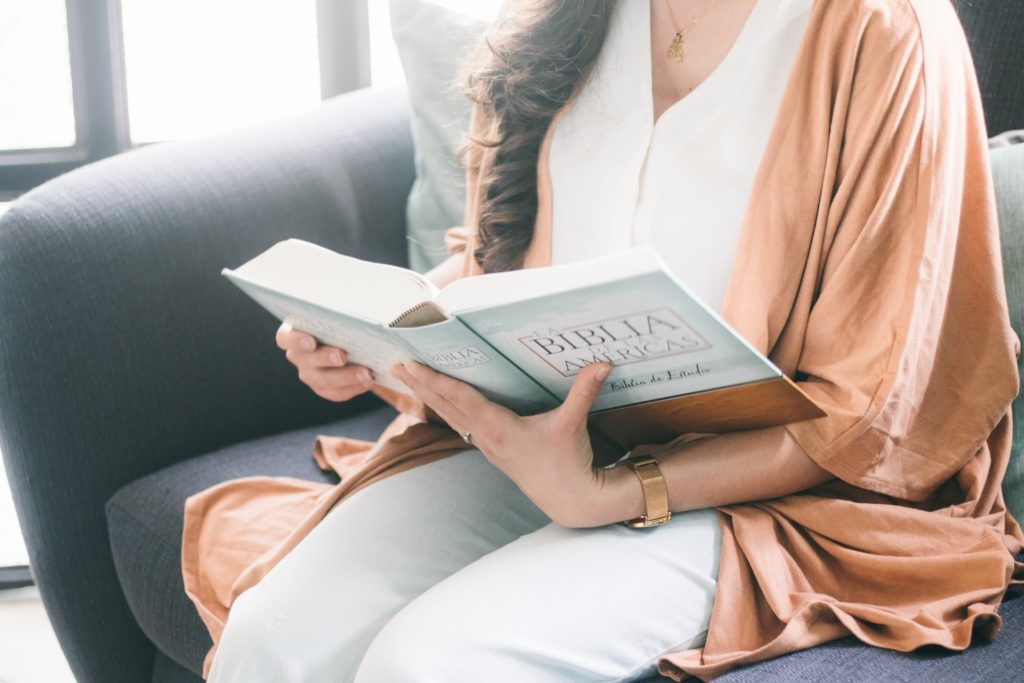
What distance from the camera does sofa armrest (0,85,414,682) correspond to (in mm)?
1341

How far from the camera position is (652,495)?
95 centimetres

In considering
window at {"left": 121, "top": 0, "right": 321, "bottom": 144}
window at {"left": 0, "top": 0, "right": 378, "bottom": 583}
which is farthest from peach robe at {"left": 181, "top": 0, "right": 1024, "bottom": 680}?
window at {"left": 121, "top": 0, "right": 321, "bottom": 144}

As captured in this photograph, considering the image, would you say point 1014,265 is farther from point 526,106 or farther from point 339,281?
point 339,281

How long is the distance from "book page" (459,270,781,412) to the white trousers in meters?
0.15

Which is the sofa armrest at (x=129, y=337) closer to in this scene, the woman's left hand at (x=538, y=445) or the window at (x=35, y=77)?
the woman's left hand at (x=538, y=445)

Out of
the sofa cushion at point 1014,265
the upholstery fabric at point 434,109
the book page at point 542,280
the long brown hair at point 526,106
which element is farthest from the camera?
the upholstery fabric at point 434,109

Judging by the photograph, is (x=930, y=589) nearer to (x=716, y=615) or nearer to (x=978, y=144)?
(x=716, y=615)

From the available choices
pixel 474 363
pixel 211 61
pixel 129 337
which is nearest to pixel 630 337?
pixel 474 363

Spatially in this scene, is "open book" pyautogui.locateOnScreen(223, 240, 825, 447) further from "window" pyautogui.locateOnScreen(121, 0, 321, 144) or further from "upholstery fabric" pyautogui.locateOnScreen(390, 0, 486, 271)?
"window" pyautogui.locateOnScreen(121, 0, 321, 144)

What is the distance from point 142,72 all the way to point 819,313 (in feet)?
5.48

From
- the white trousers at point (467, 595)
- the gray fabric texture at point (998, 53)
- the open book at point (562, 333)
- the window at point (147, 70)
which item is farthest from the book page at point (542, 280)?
the window at point (147, 70)

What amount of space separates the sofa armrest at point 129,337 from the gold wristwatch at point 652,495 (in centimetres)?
71

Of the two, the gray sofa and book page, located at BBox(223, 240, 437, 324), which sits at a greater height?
book page, located at BBox(223, 240, 437, 324)

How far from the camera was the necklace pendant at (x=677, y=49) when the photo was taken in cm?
112
